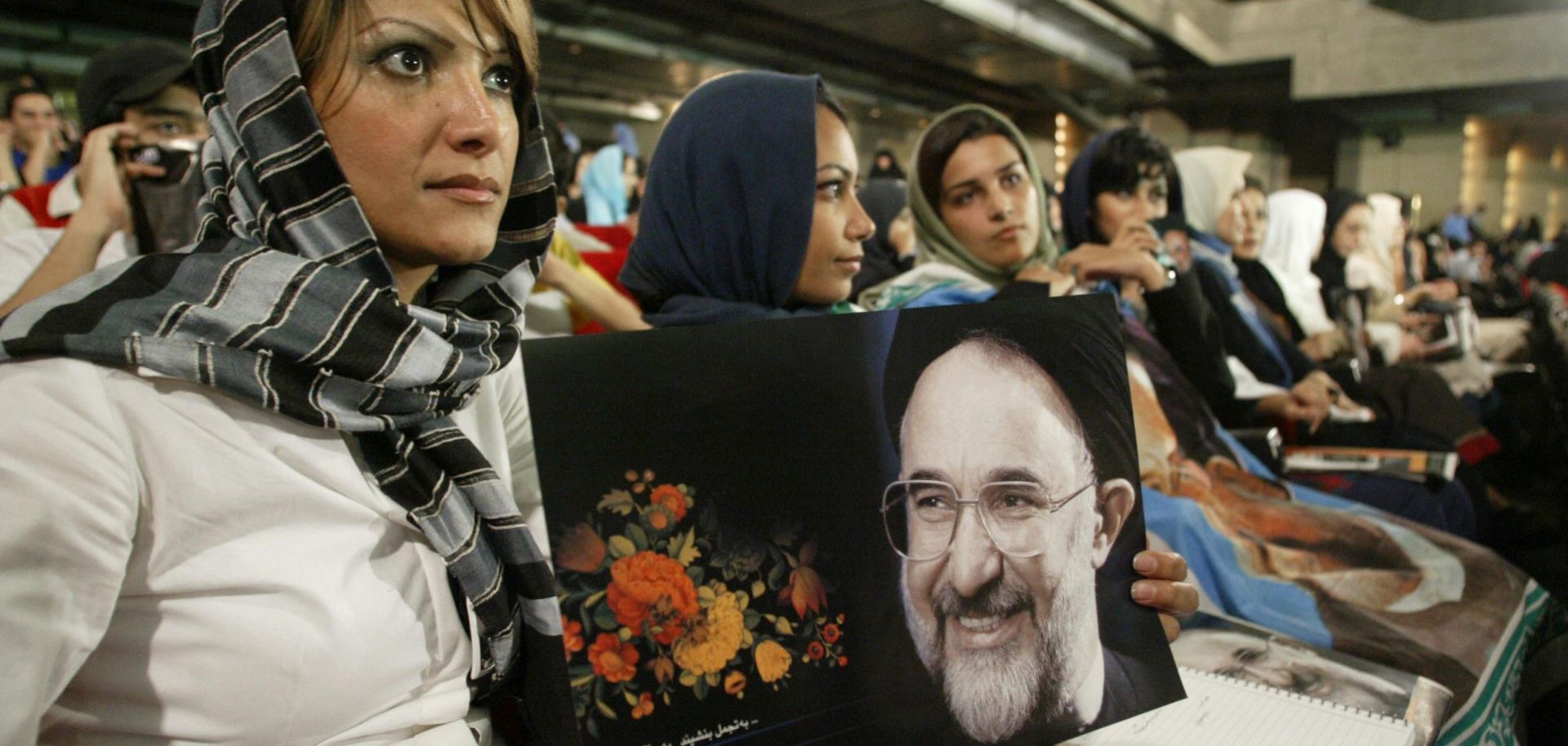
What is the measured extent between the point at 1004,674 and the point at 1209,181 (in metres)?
3.39

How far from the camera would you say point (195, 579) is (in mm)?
677

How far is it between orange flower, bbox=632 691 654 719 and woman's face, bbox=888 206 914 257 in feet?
10.2

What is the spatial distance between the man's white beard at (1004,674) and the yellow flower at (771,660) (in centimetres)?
12

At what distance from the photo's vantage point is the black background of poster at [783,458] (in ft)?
2.50

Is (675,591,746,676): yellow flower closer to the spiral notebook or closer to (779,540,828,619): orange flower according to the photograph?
(779,540,828,619): orange flower

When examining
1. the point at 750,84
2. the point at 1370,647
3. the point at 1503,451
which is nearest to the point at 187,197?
the point at 750,84

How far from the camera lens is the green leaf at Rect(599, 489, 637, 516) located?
76 centimetres

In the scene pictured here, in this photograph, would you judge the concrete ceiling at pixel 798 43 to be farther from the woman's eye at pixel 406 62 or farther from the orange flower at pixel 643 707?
the orange flower at pixel 643 707

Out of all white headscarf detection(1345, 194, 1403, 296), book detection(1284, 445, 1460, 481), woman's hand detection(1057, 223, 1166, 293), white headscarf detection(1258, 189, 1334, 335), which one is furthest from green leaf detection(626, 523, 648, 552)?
white headscarf detection(1258, 189, 1334, 335)

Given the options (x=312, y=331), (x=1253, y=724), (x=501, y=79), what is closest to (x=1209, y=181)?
(x=1253, y=724)

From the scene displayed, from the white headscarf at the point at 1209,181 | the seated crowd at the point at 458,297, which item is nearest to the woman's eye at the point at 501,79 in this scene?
the seated crowd at the point at 458,297

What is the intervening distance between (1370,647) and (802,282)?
1049mm

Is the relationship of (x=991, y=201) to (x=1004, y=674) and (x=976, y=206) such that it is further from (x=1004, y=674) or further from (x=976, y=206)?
(x=1004, y=674)

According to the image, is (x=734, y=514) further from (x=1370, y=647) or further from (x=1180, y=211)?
(x=1180, y=211)
